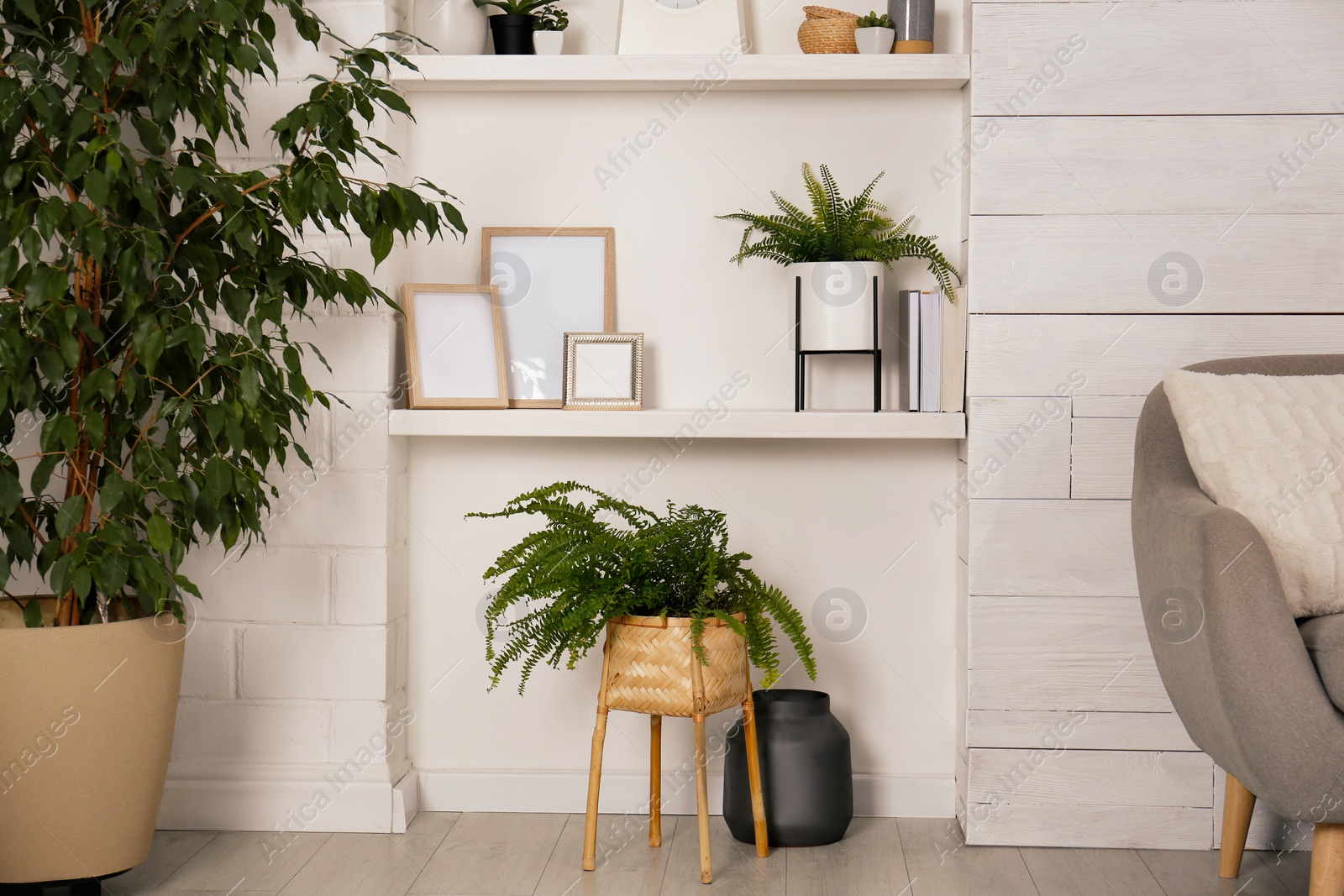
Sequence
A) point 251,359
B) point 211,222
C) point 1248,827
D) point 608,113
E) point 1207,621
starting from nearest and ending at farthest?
point 1207,621, point 251,359, point 211,222, point 1248,827, point 608,113

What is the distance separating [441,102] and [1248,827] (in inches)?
82.2

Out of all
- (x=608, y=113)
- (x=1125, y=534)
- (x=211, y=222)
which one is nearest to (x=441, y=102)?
(x=608, y=113)

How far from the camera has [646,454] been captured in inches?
89.7

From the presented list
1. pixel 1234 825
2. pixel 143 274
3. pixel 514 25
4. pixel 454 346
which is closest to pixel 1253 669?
pixel 1234 825

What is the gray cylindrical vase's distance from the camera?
2117 millimetres

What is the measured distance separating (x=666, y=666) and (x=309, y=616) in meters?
0.78

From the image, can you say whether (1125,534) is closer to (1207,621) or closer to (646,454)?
(1207,621)

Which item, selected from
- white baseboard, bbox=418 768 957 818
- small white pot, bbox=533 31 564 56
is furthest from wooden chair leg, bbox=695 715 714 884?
small white pot, bbox=533 31 564 56

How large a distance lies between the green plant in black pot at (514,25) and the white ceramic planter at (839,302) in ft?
2.35

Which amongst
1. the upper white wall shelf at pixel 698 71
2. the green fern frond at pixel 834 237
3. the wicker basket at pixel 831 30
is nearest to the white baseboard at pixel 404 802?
the green fern frond at pixel 834 237

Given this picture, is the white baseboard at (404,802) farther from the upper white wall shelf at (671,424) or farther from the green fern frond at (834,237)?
the green fern frond at (834,237)

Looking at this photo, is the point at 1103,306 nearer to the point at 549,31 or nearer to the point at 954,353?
the point at 954,353

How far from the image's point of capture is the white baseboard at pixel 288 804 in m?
2.15

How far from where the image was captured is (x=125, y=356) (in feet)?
5.63
